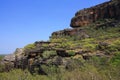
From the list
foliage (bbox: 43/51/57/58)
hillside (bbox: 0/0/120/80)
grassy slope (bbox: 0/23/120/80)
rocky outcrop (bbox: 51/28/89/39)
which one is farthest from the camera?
rocky outcrop (bbox: 51/28/89/39)

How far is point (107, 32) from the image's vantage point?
214 feet

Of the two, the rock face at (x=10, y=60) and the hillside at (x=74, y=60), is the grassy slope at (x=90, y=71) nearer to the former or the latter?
the hillside at (x=74, y=60)

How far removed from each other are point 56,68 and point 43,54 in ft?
22.1

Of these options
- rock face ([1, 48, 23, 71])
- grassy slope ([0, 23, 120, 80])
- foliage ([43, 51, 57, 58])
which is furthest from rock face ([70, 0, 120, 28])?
foliage ([43, 51, 57, 58])

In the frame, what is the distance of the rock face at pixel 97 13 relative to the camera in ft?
248

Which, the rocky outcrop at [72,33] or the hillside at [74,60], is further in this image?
the rocky outcrop at [72,33]

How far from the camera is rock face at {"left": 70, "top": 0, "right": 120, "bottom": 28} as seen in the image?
7550 centimetres

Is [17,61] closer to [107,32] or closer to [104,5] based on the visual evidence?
[107,32]

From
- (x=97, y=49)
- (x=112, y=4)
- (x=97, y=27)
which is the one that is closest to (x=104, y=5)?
(x=112, y=4)

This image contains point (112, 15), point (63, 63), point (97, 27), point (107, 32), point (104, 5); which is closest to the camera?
point (63, 63)

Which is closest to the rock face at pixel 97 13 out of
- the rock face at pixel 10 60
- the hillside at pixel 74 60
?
the hillside at pixel 74 60

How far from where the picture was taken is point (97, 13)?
8275 cm

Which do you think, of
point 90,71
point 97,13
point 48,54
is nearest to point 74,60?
point 48,54

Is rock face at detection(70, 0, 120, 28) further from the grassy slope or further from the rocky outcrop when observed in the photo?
the grassy slope
